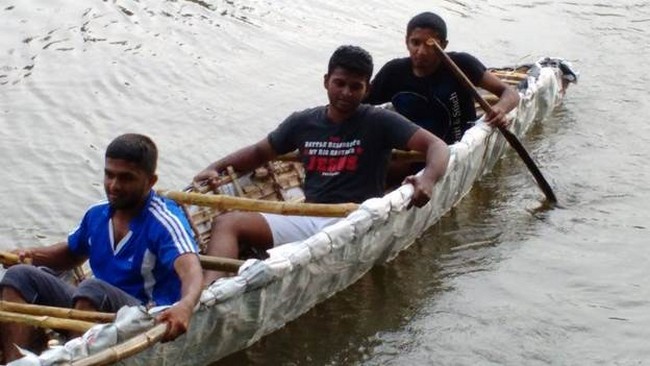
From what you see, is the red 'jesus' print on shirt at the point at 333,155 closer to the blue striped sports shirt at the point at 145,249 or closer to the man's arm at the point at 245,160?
the man's arm at the point at 245,160

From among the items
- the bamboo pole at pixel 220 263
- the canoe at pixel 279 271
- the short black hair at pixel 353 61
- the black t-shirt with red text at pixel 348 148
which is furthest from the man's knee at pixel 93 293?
the short black hair at pixel 353 61

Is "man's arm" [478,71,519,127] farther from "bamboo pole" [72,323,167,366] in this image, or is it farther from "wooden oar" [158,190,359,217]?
"bamboo pole" [72,323,167,366]

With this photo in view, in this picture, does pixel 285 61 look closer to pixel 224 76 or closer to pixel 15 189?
pixel 224 76

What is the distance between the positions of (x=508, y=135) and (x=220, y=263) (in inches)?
131

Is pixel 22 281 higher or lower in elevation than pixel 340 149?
lower

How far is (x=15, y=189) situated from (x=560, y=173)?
14.7 ft

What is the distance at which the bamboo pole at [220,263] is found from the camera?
19.5 ft

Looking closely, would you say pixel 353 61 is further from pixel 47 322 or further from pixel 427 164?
pixel 47 322

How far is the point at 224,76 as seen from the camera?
11.6 m

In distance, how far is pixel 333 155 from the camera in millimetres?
6984

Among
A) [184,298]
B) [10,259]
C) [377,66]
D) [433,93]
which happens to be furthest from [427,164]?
[377,66]

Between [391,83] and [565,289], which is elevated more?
[391,83]

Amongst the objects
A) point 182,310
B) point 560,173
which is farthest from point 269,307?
point 560,173

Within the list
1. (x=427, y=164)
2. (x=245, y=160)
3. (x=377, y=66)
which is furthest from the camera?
(x=377, y=66)
